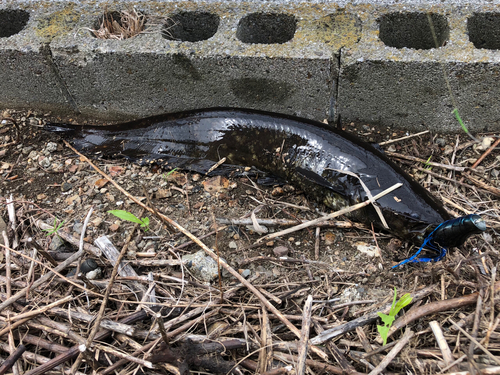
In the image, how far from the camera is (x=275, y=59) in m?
3.03

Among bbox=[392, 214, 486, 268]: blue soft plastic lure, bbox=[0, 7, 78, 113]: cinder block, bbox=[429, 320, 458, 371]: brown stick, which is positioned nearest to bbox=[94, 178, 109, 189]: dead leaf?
bbox=[0, 7, 78, 113]: cinder block

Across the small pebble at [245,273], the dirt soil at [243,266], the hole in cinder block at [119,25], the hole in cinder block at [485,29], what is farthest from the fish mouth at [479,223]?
the hole in cinder block at [119,25]

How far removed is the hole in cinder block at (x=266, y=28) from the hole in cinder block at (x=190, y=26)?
0.25 m

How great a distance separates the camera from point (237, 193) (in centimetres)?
316

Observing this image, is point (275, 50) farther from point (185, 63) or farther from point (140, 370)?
point (140, 370)

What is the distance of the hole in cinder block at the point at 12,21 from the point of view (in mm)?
3529

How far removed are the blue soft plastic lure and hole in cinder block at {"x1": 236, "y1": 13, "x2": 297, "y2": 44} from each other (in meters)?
2.01

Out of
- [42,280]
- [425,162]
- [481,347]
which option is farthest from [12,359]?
[425,162]

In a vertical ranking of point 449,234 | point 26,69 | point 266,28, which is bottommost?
point 449,234

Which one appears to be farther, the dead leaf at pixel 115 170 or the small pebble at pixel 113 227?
the dead leaf at pixel 115 170

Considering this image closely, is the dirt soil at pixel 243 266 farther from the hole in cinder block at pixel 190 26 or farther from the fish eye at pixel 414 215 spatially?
the hole in cinder block at pixel 190 26

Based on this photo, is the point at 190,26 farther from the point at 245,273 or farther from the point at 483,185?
the point at 483,185

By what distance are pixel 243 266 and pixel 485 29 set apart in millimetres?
2683

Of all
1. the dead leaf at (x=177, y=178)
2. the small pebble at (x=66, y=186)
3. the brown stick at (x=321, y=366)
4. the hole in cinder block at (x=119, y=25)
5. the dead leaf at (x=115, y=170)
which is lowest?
the brown stick at (x=321, y=366)
